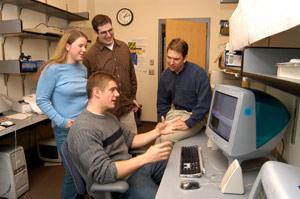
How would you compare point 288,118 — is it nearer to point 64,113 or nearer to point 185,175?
point 185,175

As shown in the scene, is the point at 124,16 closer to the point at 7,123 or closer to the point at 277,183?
the point at 7,123

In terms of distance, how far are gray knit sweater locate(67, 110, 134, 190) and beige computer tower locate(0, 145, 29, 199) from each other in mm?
Answer: 1300

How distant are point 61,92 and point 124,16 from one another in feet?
10.9

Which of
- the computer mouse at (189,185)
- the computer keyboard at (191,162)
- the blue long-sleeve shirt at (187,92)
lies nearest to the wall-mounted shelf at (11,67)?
the blue long-sleeve shirt at (187,92)

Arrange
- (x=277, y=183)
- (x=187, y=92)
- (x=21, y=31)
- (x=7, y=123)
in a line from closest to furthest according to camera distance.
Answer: (x=277, y=183) → (x=187, y=92) → (x=7, y=123) → (x=21, y=31)

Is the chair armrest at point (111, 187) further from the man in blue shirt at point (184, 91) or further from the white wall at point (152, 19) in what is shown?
the white wall at point (152, 19)

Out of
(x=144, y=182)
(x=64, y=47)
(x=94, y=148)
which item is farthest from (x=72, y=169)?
(x=64, y=47)

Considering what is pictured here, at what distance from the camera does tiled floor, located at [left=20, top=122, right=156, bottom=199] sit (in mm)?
2484

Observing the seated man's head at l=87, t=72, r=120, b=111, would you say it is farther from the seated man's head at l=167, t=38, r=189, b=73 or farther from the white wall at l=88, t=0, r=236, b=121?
the white wall at l=88, t=0, r=236, b=121

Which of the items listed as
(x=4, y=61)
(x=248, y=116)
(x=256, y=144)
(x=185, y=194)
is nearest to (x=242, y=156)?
(x=256, y=144)

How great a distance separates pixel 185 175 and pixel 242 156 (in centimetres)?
29

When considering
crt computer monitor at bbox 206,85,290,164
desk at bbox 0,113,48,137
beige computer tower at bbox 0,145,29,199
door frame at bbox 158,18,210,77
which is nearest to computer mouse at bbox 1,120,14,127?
desk at bbox 0,113,48,137

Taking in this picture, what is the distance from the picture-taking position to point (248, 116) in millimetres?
1255

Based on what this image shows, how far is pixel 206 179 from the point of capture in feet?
4.29
